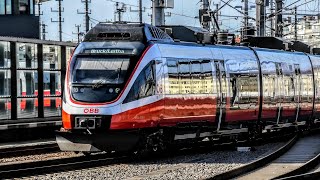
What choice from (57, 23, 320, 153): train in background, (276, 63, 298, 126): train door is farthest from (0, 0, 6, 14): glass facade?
(276, 63, 298, 126): train door

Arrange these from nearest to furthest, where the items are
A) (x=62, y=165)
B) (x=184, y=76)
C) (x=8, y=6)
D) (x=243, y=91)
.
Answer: (x=62, y=165), (x=184, y=76), (x=243, y=91), (x=8, y=6)

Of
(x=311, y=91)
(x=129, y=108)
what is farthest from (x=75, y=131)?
(x=311, y=91)

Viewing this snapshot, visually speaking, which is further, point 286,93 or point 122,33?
point 286,93

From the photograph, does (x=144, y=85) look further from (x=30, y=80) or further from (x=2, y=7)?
(x=2, y=7)

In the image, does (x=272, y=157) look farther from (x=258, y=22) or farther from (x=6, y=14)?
(x=258, y=22)

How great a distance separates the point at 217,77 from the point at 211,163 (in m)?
3.89

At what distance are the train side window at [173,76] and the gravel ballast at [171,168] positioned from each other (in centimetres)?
169

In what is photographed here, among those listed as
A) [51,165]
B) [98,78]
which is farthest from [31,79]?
[51,165]

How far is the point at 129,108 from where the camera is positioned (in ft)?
57.5

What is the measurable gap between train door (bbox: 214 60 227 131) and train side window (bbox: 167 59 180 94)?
2.15m

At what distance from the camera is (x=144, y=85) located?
17.9m

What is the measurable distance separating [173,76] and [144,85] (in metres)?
1.54

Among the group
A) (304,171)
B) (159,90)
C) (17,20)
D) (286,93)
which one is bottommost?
(304,171)

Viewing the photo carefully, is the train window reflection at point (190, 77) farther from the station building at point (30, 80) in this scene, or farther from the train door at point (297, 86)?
the train door at point (297, 86)
